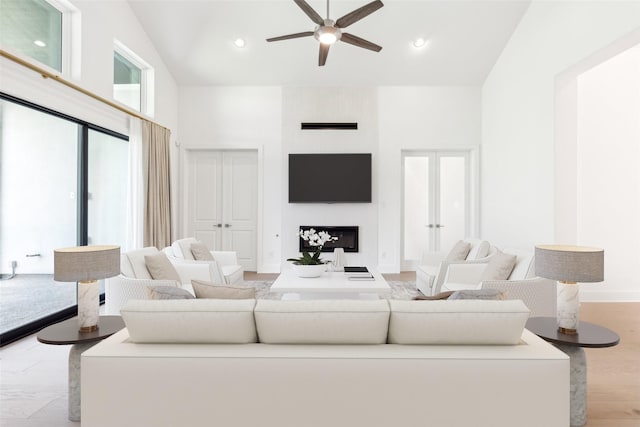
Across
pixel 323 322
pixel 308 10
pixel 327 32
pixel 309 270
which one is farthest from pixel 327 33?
pixel 323 322

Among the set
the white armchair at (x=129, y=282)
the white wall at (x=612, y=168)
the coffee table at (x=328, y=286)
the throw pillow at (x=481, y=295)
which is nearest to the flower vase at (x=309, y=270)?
the coffee table at (x=328, y=286)

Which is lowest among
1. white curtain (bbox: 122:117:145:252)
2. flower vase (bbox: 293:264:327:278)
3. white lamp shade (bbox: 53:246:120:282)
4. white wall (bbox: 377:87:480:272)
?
flower vase (bbox: 293:264:327:278)

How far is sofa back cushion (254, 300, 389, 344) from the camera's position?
1.69 metres

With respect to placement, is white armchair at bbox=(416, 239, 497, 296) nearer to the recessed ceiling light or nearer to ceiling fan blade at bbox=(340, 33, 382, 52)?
ceiling fan blade at bbox=(340, 33, 382, 52)

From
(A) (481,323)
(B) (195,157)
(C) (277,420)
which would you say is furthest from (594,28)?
(B) (195,157)

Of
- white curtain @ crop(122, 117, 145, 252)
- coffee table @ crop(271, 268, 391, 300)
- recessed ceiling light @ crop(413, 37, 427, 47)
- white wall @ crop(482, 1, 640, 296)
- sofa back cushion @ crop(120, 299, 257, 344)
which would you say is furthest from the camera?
recessed ceiling light @ crop(413, 37, 427, 47)

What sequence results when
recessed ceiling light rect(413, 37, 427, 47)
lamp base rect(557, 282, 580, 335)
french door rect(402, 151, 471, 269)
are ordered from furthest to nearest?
french door rect(402, 151, 471, 269) < recessed ceiling light rect(413, 37, 427, 47) < lamp base rect(557, 282, 580, 335)

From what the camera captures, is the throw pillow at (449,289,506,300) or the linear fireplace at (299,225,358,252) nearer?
the throw pillow at (449,289,506,300)

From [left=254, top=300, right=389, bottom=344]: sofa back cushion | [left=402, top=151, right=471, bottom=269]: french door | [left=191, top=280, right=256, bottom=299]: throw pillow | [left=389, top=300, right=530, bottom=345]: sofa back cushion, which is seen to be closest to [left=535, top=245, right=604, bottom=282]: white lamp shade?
[left=389, top=300, right=530, bottom=345]: sofa back cushion

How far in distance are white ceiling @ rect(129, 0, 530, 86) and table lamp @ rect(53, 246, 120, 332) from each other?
4315 millimetres

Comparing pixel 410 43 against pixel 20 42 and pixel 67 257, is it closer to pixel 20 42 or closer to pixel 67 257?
pixel 20 42

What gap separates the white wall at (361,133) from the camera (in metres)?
6.56

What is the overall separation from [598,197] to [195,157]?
246 inches

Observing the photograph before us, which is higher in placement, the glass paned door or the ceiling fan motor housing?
the ceiling fan motor housing
